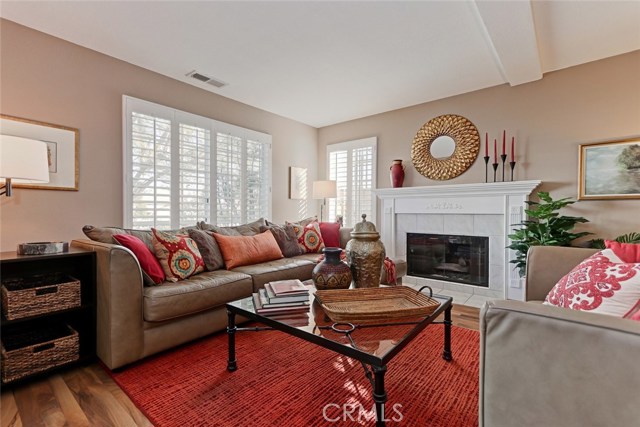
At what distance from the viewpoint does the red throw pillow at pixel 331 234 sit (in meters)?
3.81

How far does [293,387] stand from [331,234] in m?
2.31

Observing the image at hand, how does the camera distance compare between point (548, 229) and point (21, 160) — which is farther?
point (548, 229)

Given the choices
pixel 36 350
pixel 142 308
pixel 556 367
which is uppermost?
pixel 556 367

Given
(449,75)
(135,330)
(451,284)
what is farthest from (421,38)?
(135,330)

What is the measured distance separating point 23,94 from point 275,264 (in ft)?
8.02

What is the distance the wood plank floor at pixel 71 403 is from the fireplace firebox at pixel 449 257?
3.47 m

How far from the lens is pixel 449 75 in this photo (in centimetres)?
321

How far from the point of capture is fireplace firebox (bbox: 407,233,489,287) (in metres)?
3.60

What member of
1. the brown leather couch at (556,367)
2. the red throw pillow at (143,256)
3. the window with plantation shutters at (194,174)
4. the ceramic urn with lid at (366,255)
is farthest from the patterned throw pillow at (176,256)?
the brown leather couch at (556,367)

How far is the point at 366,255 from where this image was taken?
1.79 m

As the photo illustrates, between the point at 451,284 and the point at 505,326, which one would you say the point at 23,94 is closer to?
the point at 505,326

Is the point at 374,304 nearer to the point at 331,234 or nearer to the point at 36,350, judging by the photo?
the point at 36,350

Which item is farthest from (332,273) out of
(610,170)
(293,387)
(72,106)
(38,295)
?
(610,170)

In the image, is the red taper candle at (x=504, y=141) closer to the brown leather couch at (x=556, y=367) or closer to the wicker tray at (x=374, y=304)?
the wicker tray at (x=374, y=304)
